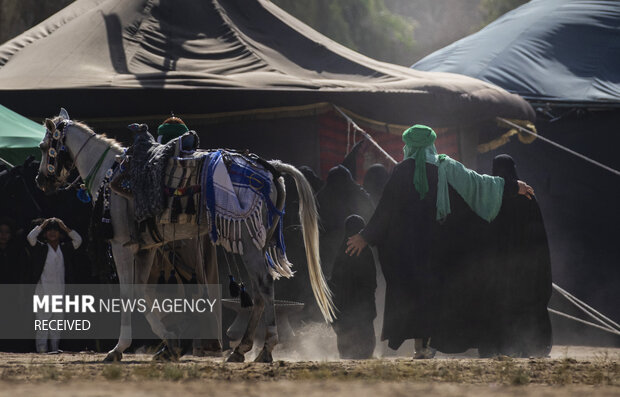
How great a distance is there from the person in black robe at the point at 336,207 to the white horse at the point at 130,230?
1898 millimetres

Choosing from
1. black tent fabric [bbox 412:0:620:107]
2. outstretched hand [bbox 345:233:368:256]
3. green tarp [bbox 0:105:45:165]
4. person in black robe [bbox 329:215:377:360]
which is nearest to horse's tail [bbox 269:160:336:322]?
outstretched hand [bbox 345:233:368:256]

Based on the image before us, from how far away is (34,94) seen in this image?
11.2m

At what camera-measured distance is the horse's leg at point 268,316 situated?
7.95m

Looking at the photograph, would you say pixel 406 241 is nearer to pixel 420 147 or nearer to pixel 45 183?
pixel 420 147

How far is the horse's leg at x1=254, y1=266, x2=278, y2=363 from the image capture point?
7.95 meters

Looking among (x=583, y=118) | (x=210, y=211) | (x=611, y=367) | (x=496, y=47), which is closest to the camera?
(x=611, y=367)

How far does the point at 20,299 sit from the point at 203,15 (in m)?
4.02

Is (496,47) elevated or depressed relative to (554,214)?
elevated

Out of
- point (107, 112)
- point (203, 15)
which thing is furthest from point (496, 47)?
point (107, 112)

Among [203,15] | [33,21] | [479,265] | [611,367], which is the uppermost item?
[33,21]

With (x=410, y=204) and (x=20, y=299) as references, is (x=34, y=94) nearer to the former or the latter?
(x=20, y=299)

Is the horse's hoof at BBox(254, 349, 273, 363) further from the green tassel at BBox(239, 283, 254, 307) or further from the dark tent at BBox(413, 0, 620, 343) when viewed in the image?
the dark tent at BBox(413, 0, 620, 343)

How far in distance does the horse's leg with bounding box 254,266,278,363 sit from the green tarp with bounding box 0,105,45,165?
3.81 meters

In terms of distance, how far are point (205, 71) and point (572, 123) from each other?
604cm
